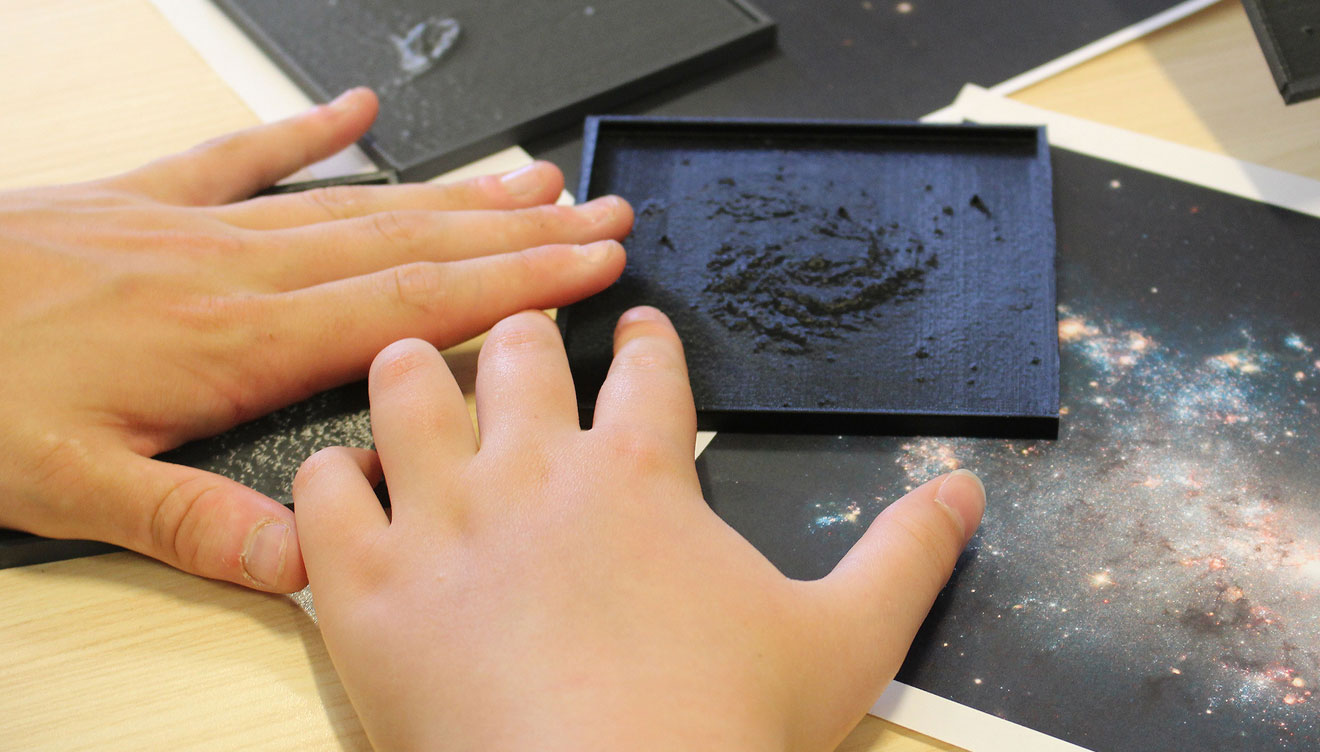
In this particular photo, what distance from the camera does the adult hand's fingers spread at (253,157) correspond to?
2.77 ft

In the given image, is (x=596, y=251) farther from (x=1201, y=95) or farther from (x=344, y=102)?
(x=1201, y=95)

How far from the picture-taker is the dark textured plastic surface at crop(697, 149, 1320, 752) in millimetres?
566

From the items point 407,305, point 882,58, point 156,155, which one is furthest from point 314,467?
point 882,58

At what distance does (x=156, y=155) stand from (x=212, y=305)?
1.18ft

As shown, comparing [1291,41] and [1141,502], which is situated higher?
[1291,41]

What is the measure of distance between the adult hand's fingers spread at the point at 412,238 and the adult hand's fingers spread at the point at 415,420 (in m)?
0.15

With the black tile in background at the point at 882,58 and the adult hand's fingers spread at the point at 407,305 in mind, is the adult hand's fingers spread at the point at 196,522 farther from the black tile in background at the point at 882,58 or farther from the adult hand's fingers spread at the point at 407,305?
the black tile in background at the point at 882,58

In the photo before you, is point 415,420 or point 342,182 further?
point 342,182

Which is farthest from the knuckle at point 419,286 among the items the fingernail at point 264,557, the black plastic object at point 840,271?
the fingernail at point 264,557

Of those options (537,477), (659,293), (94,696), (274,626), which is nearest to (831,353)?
(659,293)

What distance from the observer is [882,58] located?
1044 millimetres

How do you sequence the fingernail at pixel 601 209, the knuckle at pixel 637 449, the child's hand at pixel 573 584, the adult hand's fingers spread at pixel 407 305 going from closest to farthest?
the child's hand at pixel 573 584 < the knuckle at pixel 637 449 < the adult hand's fingers spread at pixel 407 305 < the fingernail at pixel 601 209

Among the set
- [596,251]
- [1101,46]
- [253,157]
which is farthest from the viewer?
[1101,46]

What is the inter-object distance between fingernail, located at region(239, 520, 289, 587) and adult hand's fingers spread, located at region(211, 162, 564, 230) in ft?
1.03
